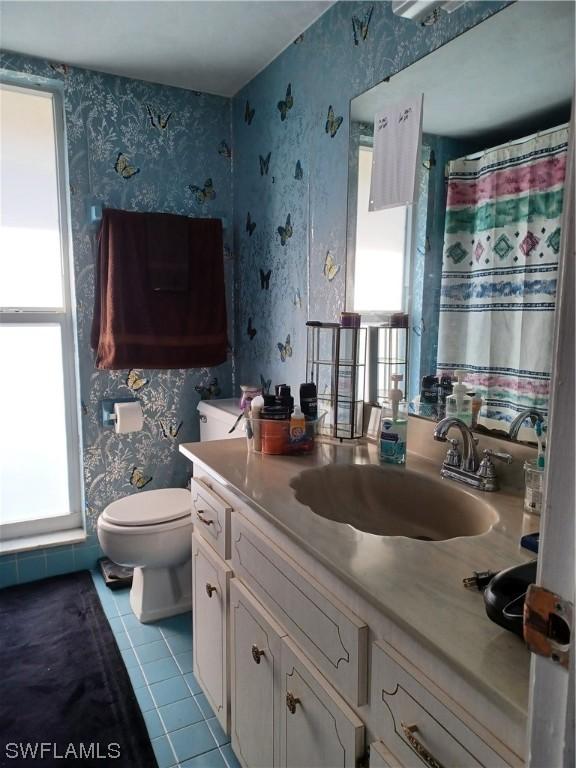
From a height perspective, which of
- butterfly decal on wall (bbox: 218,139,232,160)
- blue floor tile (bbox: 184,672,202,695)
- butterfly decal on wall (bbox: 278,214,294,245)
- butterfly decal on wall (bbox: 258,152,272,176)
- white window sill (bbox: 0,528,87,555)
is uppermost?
butterfly decal on wall (bbox: 218,139,232,160)

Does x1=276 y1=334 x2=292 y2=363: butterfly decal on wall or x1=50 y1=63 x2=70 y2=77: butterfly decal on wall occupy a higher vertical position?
x1=50 y1=63 x2=70 y2=77: butterfly decal on wall

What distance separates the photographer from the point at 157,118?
7.98 ft

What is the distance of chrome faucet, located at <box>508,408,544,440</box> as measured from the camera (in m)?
1.20

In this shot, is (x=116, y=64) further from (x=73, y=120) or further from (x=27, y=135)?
(x=27, y=135)

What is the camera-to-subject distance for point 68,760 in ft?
4.83

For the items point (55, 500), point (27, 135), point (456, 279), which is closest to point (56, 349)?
point (55, 500)

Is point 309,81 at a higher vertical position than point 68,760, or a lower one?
higher

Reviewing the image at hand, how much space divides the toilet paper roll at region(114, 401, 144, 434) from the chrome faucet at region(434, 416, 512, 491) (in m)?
1.55

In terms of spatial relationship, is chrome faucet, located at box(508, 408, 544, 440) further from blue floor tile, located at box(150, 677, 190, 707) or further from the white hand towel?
blue floor tile, located at box(150, 677, 190, 707)

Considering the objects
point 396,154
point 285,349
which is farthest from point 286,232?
point 396,154

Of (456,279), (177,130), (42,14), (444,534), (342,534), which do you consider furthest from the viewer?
(177,130)

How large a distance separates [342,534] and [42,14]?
80.7 inches

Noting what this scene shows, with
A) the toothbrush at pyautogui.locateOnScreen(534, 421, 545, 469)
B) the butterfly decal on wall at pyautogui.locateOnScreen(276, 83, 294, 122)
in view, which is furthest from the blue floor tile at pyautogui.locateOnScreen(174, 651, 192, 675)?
the butterfly decal on wall at pyautogui.locateOnScreen(276, 83, 294, 122)

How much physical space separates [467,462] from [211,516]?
70 cm
